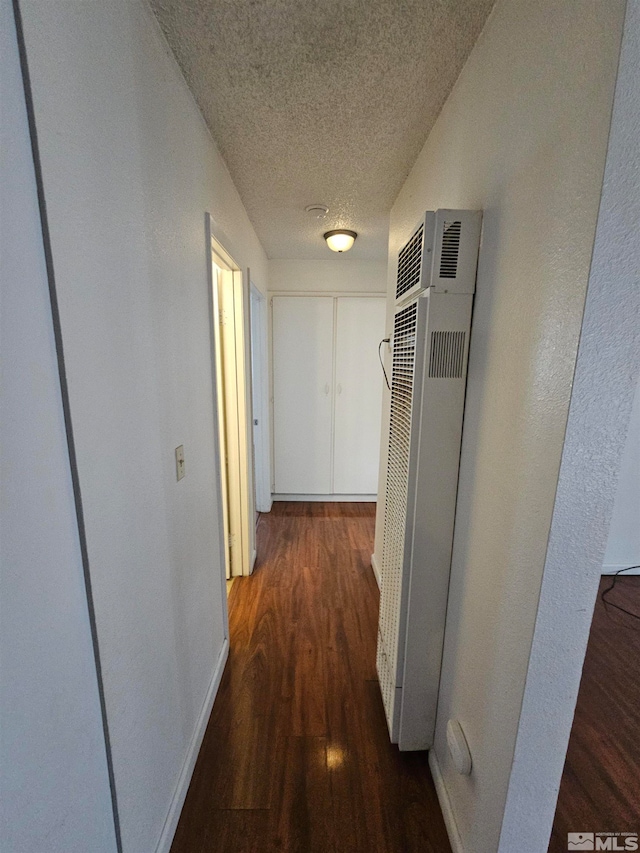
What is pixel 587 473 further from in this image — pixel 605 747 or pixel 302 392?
pixel 302 392

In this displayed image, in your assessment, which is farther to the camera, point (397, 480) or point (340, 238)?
point (340, 238)

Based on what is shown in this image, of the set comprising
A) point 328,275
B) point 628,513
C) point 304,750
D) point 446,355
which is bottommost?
point 304,750

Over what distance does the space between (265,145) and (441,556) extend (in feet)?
5.91

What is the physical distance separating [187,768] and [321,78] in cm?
236

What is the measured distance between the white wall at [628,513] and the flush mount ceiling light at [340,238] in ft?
7.17

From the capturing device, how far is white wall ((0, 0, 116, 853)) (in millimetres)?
492

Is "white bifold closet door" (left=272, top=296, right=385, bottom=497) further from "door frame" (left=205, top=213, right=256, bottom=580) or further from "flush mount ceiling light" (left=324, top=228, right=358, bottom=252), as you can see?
"door frame" (left=205, top=213, right=256, bottom=580)

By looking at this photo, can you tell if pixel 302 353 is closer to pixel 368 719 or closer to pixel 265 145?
pixel 265 145

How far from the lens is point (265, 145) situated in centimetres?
146

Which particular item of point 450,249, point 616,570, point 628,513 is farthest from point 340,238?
point 616,570

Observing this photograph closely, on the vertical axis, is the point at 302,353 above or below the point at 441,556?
above

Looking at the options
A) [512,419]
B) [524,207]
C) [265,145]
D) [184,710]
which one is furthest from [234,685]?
[265,145]

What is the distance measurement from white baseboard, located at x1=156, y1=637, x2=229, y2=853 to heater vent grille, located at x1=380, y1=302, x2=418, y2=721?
2.38 ft

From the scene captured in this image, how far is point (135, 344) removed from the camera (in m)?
0.84
